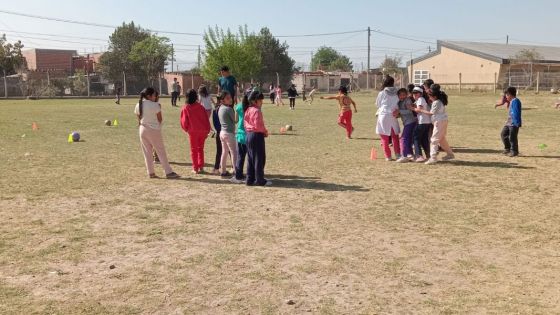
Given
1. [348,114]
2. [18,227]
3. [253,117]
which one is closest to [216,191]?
[253,117]

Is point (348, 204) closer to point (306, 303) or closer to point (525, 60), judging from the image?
point (306, 303)

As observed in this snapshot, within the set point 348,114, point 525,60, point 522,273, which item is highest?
point 525,60

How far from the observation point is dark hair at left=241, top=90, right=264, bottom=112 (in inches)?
347

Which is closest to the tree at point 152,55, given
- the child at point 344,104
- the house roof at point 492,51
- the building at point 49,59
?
the building at point 49,59

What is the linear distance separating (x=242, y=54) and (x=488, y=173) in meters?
52.5

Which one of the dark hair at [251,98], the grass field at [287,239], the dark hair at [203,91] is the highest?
the dark hair at [203,91]

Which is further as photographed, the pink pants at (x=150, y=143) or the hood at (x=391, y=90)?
the hood at (x=391, y=90)

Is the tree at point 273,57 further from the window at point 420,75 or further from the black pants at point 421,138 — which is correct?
→ the black pants at point 421,138

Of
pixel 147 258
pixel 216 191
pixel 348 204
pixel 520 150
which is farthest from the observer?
pixel 520 150

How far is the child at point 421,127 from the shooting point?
11172 millimetres

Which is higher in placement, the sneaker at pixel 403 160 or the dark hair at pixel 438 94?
the dark hair at pixel 438 94

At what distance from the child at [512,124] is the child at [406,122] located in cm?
219

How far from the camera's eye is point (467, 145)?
1419 cm

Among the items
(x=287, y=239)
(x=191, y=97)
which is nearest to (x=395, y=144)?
(x=191, y=97)
